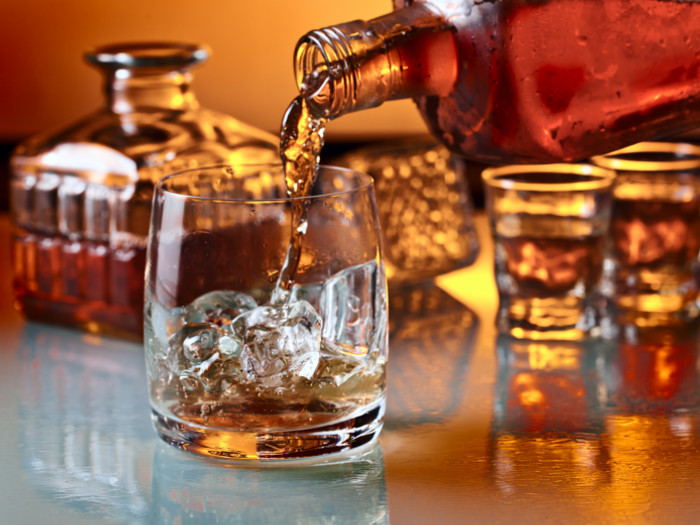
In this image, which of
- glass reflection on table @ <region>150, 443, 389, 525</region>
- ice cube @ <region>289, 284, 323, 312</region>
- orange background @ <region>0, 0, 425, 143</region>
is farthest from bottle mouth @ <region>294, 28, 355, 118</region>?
orange background @ <region>0, 0, 425, 143</region>

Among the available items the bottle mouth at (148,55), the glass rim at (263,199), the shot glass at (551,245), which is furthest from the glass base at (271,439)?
the bottle mouth at (148,55)

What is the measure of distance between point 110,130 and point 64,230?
92 mm

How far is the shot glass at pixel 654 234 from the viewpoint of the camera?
3.07ft

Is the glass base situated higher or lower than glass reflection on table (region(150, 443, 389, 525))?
higher

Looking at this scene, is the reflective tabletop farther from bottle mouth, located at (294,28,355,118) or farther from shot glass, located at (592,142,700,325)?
bottle mouth, located at (294,28,355,118)

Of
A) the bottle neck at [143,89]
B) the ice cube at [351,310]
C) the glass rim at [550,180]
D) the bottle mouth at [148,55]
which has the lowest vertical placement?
the ice cube at [351,310]

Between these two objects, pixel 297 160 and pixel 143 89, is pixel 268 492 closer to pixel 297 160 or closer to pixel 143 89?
pixel 297 160

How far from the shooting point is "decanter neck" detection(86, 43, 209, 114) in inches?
37.3

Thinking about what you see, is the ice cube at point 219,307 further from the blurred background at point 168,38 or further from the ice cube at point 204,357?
the blurred background at point 168,38

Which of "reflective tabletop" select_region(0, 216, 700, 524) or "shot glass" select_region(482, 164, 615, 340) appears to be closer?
"reflective tabletop" select_region(0, 216, 700, 524)

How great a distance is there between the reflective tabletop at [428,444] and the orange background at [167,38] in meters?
0.73

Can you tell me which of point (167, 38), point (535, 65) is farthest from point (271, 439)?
point (167, 38)

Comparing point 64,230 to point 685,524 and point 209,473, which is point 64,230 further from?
point 685,524

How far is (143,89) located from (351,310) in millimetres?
381
